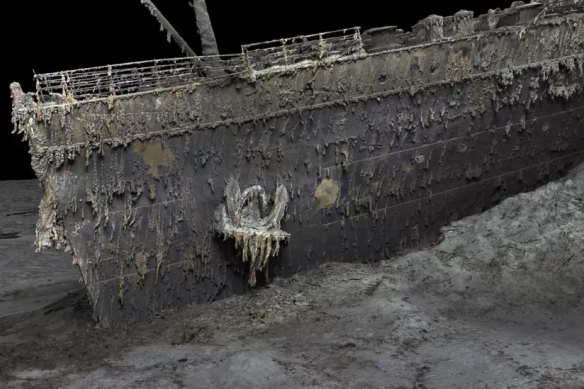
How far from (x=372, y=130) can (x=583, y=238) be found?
3.02m

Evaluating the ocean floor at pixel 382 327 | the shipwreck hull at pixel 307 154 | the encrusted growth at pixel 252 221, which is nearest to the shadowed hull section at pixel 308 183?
the shipwreck hull at pixel 307 154

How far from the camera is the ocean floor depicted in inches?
278

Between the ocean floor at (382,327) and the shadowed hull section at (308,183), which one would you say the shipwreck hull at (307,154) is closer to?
the shadowed hull section at (308,183)

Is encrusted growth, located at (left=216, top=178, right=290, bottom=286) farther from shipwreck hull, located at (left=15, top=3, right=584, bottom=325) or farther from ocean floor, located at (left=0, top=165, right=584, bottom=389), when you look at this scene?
ocean floor, located at (left=0, top=165, right=584, bottom=389)

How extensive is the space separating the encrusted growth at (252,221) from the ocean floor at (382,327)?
2.07 ft

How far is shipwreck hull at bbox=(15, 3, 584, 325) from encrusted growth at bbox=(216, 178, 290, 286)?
6.1 inches

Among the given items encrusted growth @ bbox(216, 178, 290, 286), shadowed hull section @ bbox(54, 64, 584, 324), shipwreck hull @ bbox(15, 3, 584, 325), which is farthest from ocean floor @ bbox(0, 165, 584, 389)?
encrusted growth @ bbox(216, 178, 290, 286)

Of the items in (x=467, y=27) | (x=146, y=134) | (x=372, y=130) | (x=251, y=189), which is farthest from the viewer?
(x=467, y=27)

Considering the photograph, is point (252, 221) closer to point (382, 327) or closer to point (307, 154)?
point (307, 154)

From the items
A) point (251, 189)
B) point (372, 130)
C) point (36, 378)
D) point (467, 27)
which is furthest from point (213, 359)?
point (467, 27)

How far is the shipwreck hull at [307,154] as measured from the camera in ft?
28.0

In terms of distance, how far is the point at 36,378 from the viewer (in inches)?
291

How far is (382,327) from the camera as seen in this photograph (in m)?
8.11

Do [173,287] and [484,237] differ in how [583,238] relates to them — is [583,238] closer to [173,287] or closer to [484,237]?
[484,237]
